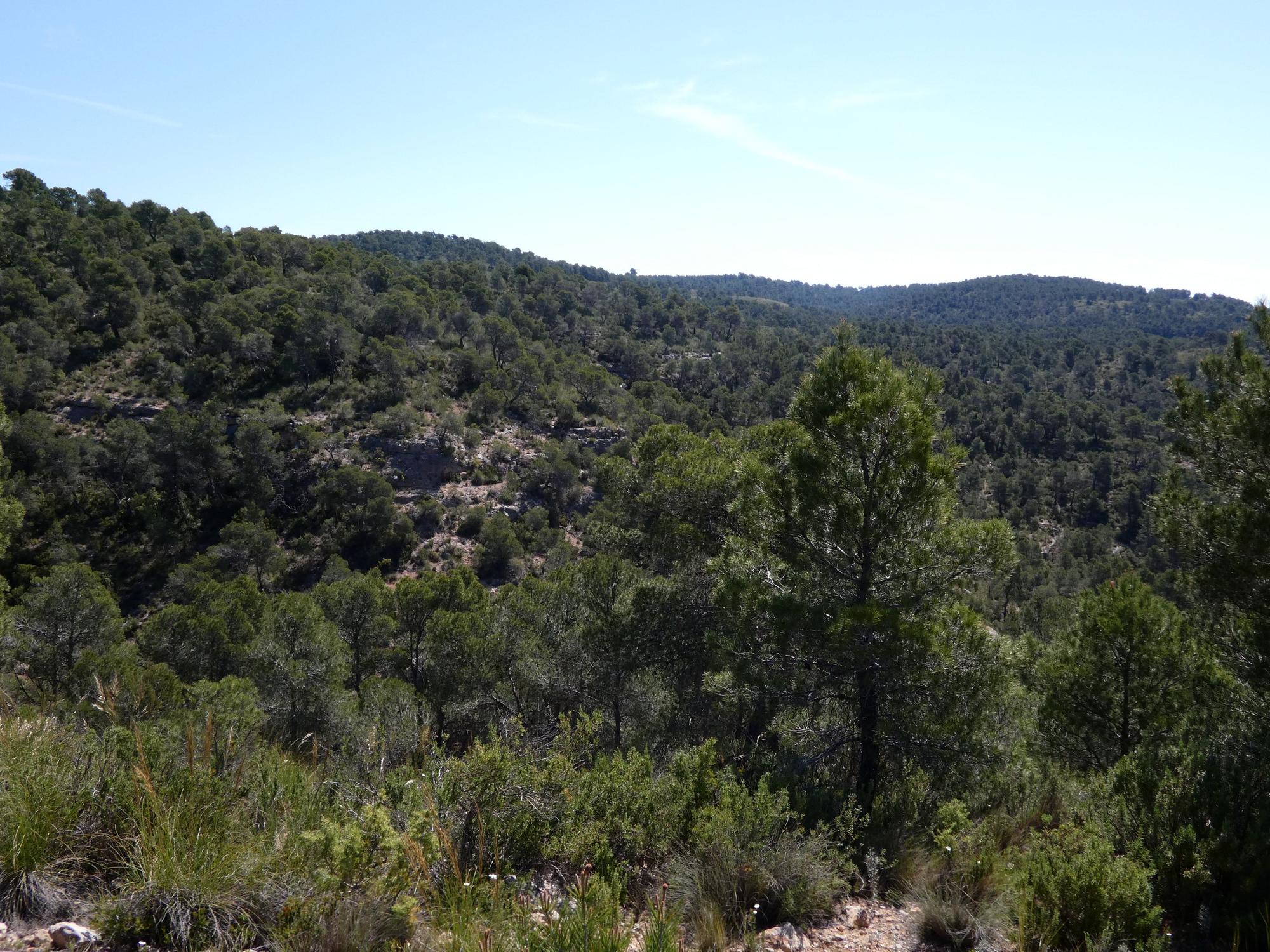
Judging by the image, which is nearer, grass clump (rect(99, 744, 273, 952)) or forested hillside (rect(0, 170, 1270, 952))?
grass clump (rect(99, 744, 273, 952))

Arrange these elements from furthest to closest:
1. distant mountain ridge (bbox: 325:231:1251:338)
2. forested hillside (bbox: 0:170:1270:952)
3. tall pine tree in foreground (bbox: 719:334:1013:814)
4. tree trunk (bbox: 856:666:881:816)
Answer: distant mountain ridge (bbox: 325:231:1251:338), tree trunk (bbox: 856:666:881:816), tall pine tree in foreground (bbox: 719:334:1013:814), forested hillside (bbox: 0:170:1270:952)

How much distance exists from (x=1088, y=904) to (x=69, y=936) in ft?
→ 15.0

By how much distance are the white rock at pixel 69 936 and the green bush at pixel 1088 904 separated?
13.2 ft

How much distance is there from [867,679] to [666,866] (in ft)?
12.1

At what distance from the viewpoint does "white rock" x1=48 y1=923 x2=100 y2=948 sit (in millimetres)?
2473

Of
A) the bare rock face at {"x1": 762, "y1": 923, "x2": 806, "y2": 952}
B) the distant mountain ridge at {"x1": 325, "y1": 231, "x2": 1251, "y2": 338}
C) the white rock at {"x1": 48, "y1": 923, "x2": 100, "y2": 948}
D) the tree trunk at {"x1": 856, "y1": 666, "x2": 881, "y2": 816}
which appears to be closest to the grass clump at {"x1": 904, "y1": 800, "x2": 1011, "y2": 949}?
the bare rock face at {"x1": 762, "y1": 923, "x2": 806, "y2": 952}

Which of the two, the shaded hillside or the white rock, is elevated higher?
the shaded hillside

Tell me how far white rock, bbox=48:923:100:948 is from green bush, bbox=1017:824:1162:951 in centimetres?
404

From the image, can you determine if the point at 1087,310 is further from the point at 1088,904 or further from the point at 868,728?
the point at 1088,904

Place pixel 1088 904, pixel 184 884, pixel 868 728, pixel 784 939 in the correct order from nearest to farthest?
pixel 184 884, pixel 1088 904, pixel 784 939, pixel 868 728

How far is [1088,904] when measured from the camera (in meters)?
3.53

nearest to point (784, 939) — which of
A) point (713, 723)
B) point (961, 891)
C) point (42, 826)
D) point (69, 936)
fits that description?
point (961, 891)

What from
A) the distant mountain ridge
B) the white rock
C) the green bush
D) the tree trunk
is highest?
the distant mountain ridge

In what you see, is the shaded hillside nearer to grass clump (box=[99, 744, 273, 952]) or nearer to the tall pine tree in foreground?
the tall pine tree in foreground
